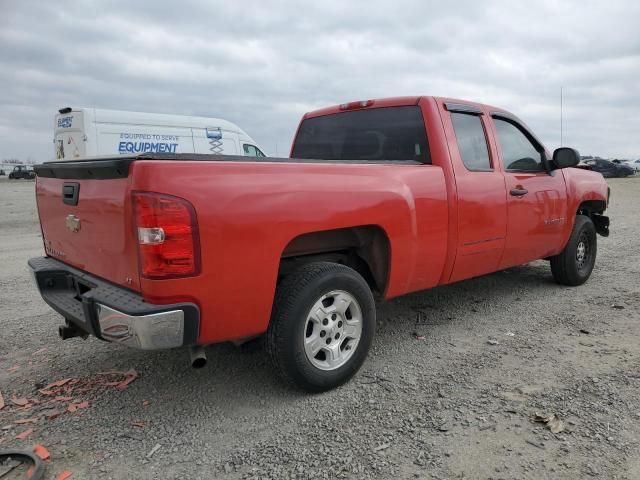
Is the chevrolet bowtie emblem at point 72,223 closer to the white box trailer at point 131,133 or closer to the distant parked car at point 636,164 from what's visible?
the white box trailer at point 131,133

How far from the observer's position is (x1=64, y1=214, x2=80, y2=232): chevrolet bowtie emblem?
3.08 m

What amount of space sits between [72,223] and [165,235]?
3.40ft

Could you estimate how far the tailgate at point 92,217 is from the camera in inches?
103

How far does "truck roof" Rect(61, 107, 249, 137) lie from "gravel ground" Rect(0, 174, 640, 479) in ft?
29.8

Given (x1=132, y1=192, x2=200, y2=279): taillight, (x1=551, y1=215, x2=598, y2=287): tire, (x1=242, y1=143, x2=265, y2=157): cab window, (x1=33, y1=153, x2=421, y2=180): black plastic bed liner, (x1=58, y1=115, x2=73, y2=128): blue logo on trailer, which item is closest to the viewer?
(x1=132, y1=192, x2=200, y2=279): taillight

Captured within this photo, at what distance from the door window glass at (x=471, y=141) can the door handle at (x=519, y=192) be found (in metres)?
0.34

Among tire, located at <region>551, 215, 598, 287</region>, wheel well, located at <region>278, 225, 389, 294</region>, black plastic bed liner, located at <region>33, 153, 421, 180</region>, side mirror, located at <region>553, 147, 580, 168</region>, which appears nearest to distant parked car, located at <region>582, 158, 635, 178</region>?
tire, located at <region>551, 215, 598, 287</region>

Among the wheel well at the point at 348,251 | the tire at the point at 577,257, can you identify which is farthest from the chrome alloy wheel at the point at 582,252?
the wheel well at the point at 348,251

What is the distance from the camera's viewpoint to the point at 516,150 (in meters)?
4.88

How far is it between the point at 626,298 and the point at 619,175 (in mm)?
37764

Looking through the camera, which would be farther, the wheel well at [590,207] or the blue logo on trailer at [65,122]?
the blue logo on trailer at [65,122]

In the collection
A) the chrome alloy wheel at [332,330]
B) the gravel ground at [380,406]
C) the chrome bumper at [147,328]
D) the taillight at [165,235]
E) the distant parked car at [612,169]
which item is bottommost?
the gravel ground at [380,406]

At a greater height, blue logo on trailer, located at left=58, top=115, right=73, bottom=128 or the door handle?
blue logo on trailer, located at left=58, top=115, right=73, bottom=128

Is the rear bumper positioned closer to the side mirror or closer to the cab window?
the side mirror
